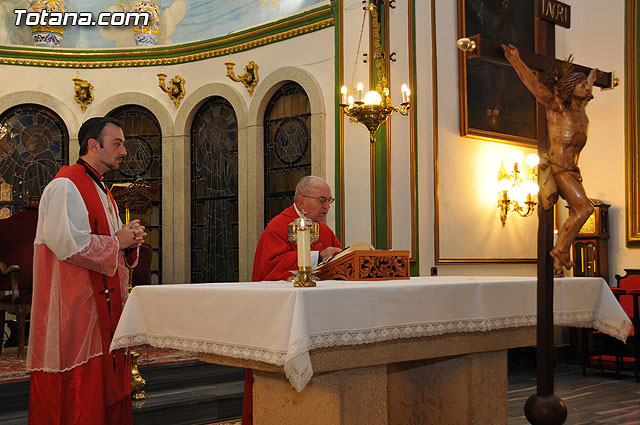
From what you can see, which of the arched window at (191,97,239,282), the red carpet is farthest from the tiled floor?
the arched window at (191,97,239,282)

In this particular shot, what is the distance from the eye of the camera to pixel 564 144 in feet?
10.0

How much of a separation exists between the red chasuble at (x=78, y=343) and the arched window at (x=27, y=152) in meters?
6.73

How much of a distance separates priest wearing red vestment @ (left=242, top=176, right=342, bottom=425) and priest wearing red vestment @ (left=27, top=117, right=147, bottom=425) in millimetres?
729

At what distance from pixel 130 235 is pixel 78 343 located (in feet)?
2.13

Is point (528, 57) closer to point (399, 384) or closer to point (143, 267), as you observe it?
point (399, 384)

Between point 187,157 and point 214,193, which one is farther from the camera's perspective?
point 187,157

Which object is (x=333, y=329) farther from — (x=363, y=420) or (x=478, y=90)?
(x=478, y=90)

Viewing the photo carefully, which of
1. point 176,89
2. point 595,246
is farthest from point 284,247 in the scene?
point 176,89

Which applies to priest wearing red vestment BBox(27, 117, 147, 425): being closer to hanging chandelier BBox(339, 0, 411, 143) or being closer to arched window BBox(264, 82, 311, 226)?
hanging chandelier BBox(339, 0, 411, 143)

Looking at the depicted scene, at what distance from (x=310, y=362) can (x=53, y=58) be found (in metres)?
8.86

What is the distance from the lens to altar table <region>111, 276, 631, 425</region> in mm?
3158

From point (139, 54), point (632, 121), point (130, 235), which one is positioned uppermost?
point (139, 54)

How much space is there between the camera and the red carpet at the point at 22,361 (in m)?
6.06

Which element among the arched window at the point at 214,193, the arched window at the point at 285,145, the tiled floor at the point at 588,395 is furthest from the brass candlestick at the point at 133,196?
the arched window at the point at 214,193
